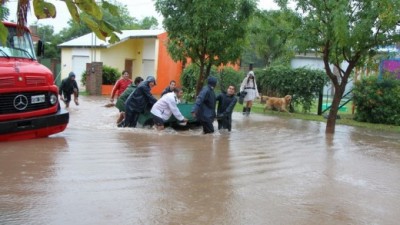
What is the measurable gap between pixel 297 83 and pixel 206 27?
6.76 metres

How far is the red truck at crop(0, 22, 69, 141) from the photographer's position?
859cm

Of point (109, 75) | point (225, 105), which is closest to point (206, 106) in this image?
point (225, 105)

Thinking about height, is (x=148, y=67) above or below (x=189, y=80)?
above

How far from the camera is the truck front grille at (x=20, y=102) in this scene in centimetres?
857

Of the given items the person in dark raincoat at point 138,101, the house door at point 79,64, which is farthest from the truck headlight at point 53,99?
the house door at point 79,64

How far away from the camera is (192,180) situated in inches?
266

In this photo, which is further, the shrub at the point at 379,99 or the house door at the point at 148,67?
the house door at the point at 148,67

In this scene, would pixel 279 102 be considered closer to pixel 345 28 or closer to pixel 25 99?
pixel 345 28

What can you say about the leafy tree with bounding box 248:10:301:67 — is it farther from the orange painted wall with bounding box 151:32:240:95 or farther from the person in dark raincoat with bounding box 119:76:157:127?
the orange painted wall with bounding box 151:32:240:95

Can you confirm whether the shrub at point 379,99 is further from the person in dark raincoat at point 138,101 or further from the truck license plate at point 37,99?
the truck license plate at point 37,99

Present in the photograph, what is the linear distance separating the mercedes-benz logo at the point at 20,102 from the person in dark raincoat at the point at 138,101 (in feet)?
10.5

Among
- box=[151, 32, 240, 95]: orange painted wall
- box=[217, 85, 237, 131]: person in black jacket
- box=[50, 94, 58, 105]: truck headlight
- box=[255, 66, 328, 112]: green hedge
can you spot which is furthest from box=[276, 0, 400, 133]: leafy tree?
box=[151, 32, 240, 95]: orange painted wall

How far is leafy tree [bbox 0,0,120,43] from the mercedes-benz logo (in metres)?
5.86

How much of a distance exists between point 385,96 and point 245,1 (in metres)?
6.16
